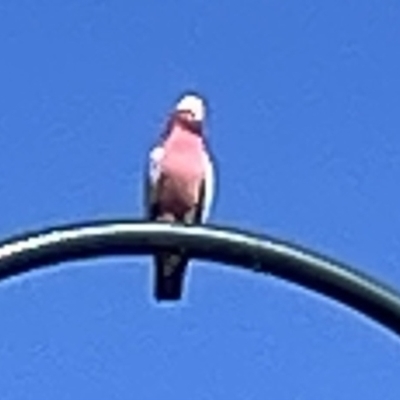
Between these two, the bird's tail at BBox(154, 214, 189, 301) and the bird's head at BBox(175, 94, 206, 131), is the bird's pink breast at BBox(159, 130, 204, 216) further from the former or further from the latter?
the bird's tail at BBox(154, 214, 189, 301)

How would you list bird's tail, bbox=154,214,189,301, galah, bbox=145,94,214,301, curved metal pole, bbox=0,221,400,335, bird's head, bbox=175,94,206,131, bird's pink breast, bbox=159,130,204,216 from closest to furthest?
curved metal pole, bbox=0,221,400,335
bird's tail, bbox=154,214,189,301
galah, bbox=145,94,214,301
bird's pink breast, bbox=159,130,204,216
bird's head, bbox=175,94,206,131

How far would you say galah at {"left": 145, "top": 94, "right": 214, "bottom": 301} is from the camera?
571cm

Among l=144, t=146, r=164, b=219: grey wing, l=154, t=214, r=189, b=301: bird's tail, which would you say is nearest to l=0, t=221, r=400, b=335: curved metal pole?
l=154, t=214, r=189, b=301: bird's tail

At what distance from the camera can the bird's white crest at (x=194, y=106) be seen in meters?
6.53

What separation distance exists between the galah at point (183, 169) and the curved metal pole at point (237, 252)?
261cm

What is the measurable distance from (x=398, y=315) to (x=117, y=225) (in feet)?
A: 1.71

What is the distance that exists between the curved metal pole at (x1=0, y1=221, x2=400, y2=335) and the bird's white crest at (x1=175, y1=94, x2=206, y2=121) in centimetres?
378

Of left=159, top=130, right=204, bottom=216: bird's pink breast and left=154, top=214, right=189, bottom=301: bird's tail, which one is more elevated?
left=159, top=130, right=204, bottom=216: bird's pink breast

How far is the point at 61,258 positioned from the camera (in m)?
2.67

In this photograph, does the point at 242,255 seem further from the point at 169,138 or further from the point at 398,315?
the point at 169,138

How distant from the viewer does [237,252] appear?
2723mm

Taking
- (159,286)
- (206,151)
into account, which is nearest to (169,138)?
(206,151)

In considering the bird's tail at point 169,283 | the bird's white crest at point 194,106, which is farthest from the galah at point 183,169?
the bird's tail at point 169,283

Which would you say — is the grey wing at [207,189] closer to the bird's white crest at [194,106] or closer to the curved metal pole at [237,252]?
the bird's white crest at [194,106]
